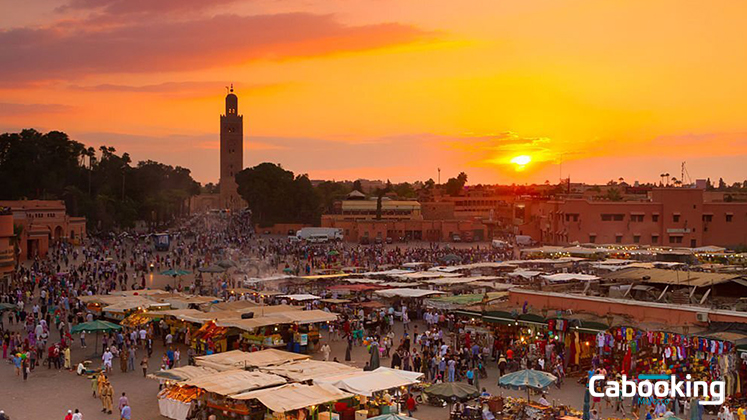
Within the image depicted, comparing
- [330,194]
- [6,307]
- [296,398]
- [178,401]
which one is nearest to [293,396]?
[296,398]

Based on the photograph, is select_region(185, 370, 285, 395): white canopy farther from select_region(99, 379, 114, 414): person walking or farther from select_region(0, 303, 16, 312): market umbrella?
select_region(0, 303, 16, 312): market umbrella

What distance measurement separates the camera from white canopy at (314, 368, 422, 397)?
15.8m

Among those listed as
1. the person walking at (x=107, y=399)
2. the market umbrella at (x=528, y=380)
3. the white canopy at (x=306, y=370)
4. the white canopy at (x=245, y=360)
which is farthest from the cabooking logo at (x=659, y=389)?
the person walking at (x=107, y=399)

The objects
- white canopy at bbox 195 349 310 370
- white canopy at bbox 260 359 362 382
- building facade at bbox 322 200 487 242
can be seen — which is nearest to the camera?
white canopy at bbox 260 359 362 382

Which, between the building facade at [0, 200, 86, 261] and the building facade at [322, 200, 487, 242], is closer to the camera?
the building facade at [0, 200, 86, 261]

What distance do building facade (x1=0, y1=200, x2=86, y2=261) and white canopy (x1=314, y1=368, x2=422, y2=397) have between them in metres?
39.5

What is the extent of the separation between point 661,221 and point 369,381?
1976 inches

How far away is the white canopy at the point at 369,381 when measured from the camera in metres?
15.8

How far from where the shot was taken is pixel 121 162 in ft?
302

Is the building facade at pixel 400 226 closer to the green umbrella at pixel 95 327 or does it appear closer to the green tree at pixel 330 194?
the green tree at pixel 330 194

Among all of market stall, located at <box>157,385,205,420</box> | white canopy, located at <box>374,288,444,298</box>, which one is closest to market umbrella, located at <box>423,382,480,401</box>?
market stall, located at <box>157,385,205,420</box>

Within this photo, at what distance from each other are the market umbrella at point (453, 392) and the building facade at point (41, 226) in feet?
133

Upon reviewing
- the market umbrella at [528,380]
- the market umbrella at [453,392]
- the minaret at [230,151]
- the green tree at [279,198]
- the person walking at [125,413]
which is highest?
the minaret at [230,151]

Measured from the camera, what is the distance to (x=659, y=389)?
18031 mm
